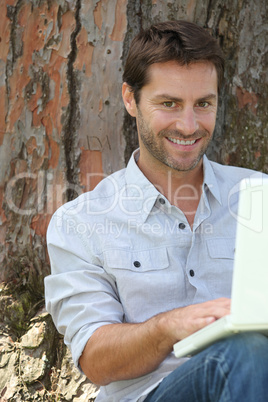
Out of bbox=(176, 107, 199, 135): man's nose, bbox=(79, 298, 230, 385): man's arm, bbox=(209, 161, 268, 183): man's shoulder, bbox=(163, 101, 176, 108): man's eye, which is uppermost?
bbox=(163, 101, 176, 108): man's eye

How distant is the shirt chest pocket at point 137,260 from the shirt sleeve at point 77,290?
0.14ft

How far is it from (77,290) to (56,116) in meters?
0.84

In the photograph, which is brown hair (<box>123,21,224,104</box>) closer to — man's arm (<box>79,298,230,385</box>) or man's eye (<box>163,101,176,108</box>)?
man's eye (<box>163,101,176,108</box>)

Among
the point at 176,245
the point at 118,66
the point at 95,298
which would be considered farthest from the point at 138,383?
the point at 118,66

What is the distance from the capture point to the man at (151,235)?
5.41 ft

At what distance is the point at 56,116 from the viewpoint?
2.27m

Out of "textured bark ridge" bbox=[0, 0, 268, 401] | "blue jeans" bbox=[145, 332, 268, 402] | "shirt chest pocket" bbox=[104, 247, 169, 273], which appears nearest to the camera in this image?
"blue jeans" bbox=[145, 332, 268, 402]

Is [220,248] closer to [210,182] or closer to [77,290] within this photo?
[210,182]

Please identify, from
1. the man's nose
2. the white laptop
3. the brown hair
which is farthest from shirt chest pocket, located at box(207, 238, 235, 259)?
the white laptop

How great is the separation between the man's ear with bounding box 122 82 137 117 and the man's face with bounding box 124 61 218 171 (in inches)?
4.1

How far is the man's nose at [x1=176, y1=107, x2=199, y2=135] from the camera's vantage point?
1939 mm

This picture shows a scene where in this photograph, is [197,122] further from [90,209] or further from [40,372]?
[40,372]

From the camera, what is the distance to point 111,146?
2.30 m

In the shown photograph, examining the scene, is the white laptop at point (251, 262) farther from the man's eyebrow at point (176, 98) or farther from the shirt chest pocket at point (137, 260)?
the man's eyebrow at point (176, 98)
